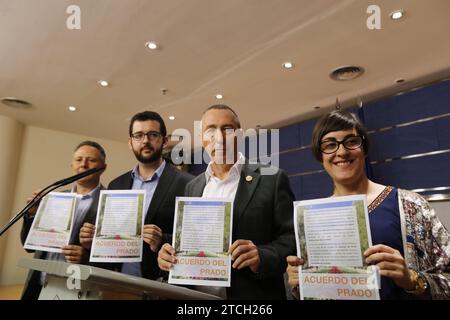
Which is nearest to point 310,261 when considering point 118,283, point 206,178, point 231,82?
point 118,283

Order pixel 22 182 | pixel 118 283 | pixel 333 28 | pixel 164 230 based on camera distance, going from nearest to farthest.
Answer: pixel 118 283, pixel 164 230, pixel 333 28, pixel 22 182

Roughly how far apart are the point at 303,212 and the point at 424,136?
3.64 m

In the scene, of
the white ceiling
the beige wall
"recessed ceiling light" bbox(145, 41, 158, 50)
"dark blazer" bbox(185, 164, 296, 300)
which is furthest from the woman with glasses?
the beige wall

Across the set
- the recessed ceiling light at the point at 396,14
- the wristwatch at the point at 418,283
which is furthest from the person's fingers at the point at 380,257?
the recessed ceiling light at the point at 396,14

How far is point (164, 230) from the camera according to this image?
57.7 inches

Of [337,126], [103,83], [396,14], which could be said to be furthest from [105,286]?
[103,83]

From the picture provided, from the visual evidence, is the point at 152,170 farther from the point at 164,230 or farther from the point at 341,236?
the point at 341,236

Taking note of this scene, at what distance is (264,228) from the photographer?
1.22 metres

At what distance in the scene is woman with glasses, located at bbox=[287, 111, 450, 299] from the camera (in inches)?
34.0

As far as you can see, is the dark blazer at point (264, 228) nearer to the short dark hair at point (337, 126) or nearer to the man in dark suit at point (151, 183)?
the short dark hair at point (337, 126)

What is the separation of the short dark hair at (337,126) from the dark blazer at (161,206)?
707 millimetres

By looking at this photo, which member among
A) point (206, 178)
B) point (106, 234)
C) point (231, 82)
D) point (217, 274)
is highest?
point (231, 82)

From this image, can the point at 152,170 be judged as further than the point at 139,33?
No

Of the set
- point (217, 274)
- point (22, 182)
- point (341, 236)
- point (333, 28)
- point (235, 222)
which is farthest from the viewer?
point (22, 182)
